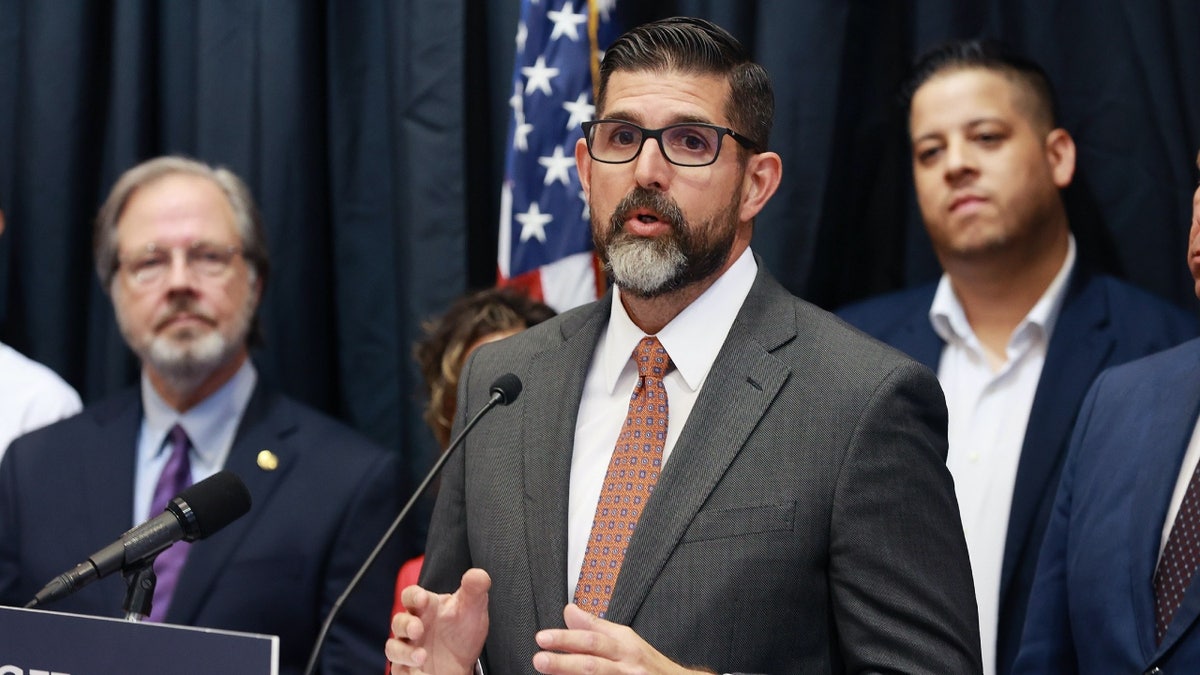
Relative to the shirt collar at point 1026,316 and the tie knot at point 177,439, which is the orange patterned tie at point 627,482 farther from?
the tie knot at point 177,439

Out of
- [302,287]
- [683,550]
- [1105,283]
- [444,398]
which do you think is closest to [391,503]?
[444,398]

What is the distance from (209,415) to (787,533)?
6.08 ft

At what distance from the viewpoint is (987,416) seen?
311 cm

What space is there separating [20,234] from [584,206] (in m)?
1.67

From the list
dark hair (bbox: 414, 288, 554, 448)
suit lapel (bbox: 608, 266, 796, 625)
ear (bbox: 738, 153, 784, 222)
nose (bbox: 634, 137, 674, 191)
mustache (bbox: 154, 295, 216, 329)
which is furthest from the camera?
mustache (bbox: 154, 295, 216, 329)

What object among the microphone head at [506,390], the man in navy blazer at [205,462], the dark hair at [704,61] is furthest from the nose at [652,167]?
the man in navy blazer at [205,462]

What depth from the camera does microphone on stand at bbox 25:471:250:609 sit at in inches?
71.2

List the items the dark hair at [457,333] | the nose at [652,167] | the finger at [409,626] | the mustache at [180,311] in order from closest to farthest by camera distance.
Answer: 1. the finger at [409,626]
2. the nose at [652,167]
3. the dark hair at [457,333]
4. the mustache at [180,311]

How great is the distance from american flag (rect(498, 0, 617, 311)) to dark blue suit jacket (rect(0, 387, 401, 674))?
2.06 ft

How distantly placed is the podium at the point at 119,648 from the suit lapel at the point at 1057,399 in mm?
1762

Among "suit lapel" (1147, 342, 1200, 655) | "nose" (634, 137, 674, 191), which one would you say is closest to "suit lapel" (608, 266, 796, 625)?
"nose" (634, 137, 674, 191)

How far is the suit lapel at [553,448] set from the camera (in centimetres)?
198

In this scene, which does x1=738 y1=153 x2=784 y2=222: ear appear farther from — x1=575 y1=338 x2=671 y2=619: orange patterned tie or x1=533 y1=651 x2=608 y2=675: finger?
x1=533 y1=651 x2=608 y2=675: finger

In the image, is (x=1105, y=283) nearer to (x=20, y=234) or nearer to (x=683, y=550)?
(x=683, y=550)
